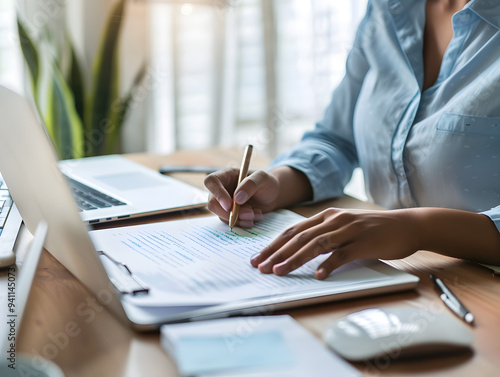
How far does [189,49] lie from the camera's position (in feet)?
7.98

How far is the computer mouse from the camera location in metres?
0.49

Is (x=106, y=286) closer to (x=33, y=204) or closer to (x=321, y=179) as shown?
(x=33, y=204)

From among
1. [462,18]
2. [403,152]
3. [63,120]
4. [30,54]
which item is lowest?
[63,120]

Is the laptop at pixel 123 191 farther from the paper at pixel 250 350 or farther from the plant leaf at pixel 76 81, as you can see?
the plant leaf at pixel 76 81

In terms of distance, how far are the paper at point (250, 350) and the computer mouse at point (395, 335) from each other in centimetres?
2

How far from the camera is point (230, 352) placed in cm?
48

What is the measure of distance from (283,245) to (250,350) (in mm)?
234

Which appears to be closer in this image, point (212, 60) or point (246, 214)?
point (246, 214)

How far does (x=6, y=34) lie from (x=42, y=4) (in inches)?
6.6

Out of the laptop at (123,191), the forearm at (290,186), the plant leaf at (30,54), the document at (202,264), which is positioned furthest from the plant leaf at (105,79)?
the document at (202,264)

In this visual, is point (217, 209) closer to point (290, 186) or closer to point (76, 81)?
point (290, 186)

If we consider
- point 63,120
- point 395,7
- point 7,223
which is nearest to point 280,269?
point 7,223

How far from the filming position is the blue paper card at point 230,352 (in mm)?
457

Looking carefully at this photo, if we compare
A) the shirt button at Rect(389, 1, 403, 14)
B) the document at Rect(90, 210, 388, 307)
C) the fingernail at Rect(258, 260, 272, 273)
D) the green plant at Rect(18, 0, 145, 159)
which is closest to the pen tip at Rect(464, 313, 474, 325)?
the document at Rect(90, 210, 388, 307)
